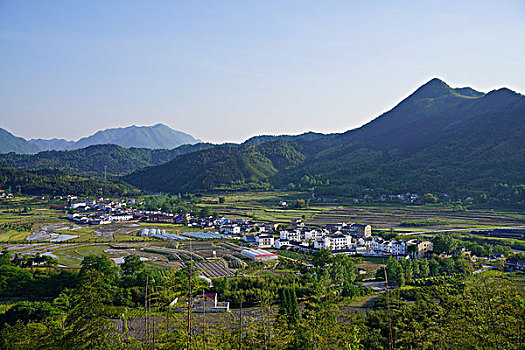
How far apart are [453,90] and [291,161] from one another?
2050 inches

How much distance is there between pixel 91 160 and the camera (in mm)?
131750

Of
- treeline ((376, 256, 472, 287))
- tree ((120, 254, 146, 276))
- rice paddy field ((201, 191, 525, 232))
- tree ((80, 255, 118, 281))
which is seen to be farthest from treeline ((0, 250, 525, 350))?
rice paddy field ((201, 191, 525, 232))

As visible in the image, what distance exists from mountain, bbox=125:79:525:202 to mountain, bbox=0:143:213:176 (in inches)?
1163

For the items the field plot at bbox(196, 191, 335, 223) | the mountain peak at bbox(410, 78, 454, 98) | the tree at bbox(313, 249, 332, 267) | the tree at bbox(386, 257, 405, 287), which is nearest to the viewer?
the tree at bbox(386, 257, 405, 287)

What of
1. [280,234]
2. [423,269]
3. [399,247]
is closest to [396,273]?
[423,269]

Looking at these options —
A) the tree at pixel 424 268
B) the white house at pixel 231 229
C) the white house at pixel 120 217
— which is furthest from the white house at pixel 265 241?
the white house at pixel 120 217

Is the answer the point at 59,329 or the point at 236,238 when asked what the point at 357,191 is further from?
the point at 59,329

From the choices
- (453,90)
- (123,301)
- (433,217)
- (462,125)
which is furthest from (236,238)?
(453,90)

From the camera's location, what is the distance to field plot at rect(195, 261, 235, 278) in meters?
23.4

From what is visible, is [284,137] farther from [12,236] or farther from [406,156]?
[12,236]

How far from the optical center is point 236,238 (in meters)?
35.9

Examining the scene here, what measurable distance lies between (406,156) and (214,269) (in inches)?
2432

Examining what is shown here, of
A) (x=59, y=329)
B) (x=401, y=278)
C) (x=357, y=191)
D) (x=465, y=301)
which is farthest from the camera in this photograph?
(x=357, y=191)

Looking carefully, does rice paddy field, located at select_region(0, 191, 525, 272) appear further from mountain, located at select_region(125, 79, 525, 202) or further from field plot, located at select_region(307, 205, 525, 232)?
mountain, located at select_region(125, 79, 525, 202)
